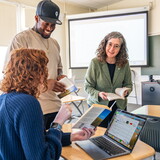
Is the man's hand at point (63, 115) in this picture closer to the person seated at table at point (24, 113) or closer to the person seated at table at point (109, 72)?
the person seated at table at point (24, 113)

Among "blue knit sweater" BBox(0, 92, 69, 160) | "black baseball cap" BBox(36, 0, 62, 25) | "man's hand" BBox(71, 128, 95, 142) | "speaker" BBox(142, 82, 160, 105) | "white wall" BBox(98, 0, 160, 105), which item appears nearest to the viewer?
"blue knit sweater" BBox(0, 92, 69, 160)

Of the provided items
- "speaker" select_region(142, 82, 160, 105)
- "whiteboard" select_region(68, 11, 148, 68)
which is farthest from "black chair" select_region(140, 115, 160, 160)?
"whiteboard" select_region(68, 11, 148, 68)

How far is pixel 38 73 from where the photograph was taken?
969mm

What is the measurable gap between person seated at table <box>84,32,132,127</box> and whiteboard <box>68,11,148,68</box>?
3.02m

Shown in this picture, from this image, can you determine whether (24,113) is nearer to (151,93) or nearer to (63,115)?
(63,115)

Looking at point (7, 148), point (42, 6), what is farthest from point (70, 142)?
point (42, 6)

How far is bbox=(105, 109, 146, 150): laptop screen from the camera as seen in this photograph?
3.81 feet

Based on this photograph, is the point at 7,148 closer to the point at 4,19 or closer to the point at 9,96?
the point at 9,96

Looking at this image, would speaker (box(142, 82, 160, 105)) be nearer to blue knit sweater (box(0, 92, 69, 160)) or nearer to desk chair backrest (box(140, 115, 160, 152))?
desk chair backrest (box(140, 115, 160, 152))

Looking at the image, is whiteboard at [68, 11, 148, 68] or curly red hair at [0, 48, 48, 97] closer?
curly red hair at [0, 48, 48, 97]

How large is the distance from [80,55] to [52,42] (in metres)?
3.67

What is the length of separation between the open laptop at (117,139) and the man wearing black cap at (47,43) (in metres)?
0.48

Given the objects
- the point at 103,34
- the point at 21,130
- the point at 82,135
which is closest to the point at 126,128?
the point at 82,135

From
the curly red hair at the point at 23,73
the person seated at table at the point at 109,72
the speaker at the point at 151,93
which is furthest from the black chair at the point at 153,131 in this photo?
the speaker at the point at 151,93
